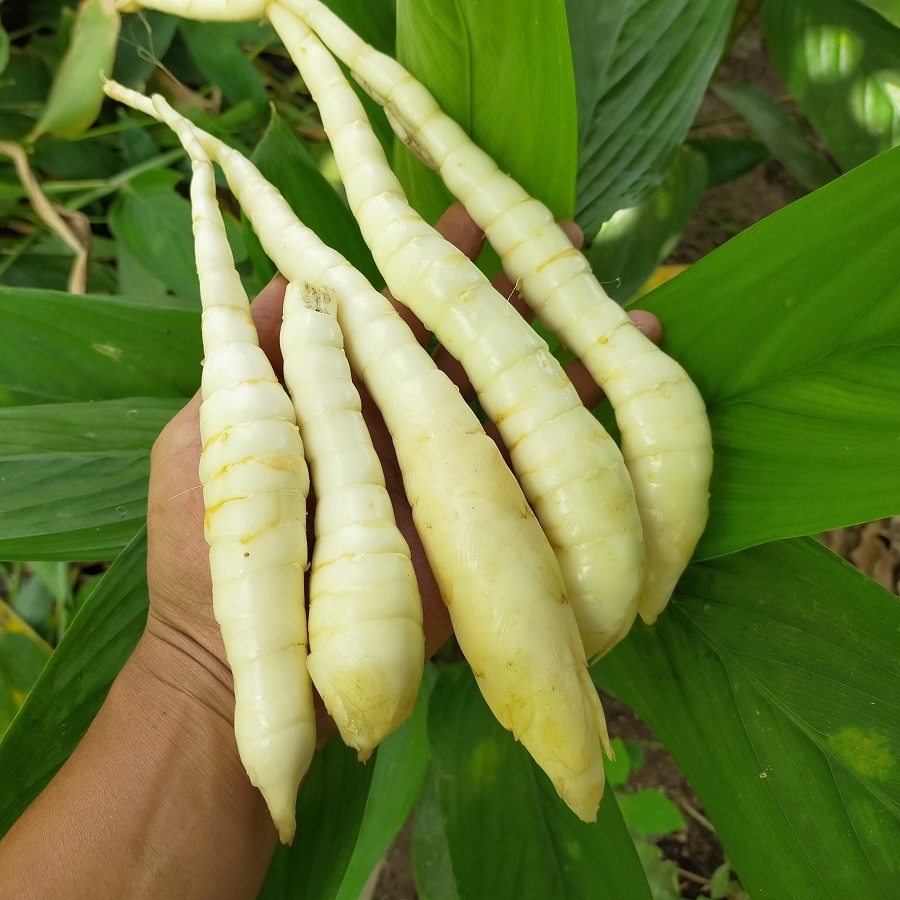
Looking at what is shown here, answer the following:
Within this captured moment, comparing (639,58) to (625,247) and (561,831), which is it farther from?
(561,831)

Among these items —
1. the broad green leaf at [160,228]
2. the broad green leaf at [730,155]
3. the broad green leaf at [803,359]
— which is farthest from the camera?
the broad green leaf at [730,155]

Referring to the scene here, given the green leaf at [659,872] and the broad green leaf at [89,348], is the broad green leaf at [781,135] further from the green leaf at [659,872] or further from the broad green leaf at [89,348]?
the green leaf at [659,872]

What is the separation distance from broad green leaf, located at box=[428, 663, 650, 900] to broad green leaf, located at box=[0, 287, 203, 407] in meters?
0.54

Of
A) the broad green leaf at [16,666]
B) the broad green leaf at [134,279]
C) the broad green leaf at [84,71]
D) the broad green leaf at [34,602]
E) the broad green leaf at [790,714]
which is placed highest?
the broad green leaf at [84,71]

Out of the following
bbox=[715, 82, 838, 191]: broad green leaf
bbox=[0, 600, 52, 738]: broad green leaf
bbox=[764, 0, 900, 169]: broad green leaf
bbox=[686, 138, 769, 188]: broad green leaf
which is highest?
bbox=[764, 0, 900, 169]: broad green leaf

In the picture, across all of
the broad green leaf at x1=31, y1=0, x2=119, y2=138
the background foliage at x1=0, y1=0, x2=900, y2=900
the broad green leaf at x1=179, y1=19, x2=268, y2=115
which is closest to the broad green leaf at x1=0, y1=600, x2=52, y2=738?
the background foliage at x1=0, y1=0, x2=900, y2=900

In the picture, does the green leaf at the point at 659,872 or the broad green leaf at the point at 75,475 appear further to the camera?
the green leaf at the point at 659,872

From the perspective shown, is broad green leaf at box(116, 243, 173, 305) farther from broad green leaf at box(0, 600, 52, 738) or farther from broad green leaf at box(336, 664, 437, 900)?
broad green leaf at box(336, 664, 437, 900)

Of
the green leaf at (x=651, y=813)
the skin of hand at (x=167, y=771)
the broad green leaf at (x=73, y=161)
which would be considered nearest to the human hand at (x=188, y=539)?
the skin of hand at (x=167, y=771)

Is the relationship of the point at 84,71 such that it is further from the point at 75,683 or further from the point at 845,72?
the point at 845,72

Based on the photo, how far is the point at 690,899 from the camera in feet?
3.60

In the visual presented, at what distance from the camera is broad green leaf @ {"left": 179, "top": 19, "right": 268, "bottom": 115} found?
3.56 feet

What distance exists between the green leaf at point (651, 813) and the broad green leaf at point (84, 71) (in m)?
1.31

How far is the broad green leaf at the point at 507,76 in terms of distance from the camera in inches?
26.2
